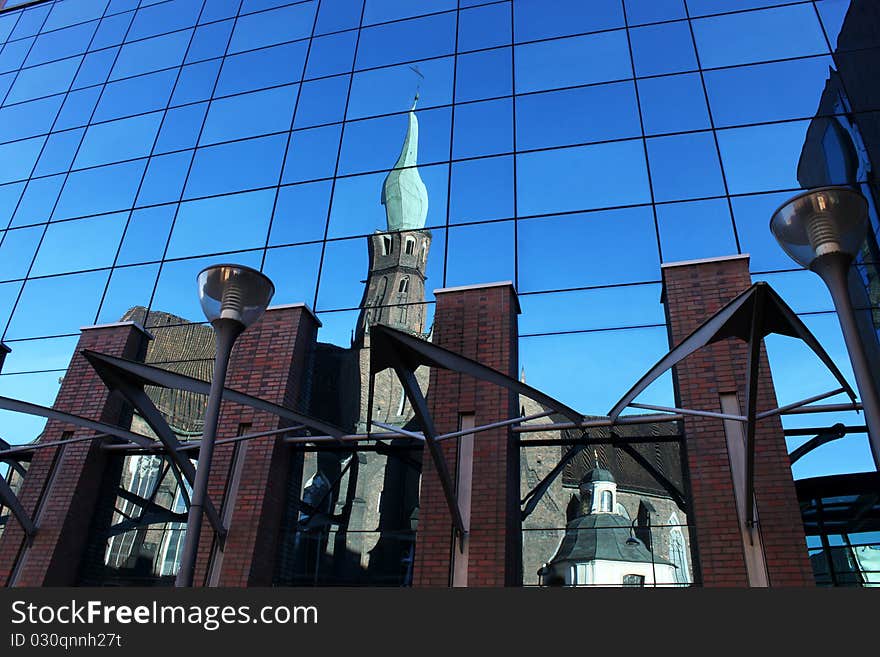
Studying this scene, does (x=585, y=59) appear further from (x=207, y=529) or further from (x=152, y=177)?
(x=207, y=529)

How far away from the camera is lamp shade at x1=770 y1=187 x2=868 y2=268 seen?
19.1 ft

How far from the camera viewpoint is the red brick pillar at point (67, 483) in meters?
11.1

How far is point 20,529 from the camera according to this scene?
11.4 m

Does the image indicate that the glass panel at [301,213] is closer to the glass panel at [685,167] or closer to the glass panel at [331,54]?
the glass panel at [331,54]

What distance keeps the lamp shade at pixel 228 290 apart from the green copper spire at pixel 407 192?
631cm

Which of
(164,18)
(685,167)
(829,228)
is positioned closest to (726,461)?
(829,228)

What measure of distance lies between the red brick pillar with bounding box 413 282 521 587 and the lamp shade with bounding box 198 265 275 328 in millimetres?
4262

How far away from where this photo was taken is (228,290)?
7293 mm

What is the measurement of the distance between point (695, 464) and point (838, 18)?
10.4 meters

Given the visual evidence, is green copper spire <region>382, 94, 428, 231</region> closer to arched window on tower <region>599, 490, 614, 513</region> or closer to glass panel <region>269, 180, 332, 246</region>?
glass panel <region>269, 180, 332, 246</region>

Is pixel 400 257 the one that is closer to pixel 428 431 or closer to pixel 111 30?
pixel 428 431

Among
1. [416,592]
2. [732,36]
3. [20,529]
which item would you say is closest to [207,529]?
[20,529]

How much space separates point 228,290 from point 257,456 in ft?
15.1

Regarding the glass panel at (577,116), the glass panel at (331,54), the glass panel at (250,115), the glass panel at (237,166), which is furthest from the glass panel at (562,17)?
A: the glass panel at (237,166)
